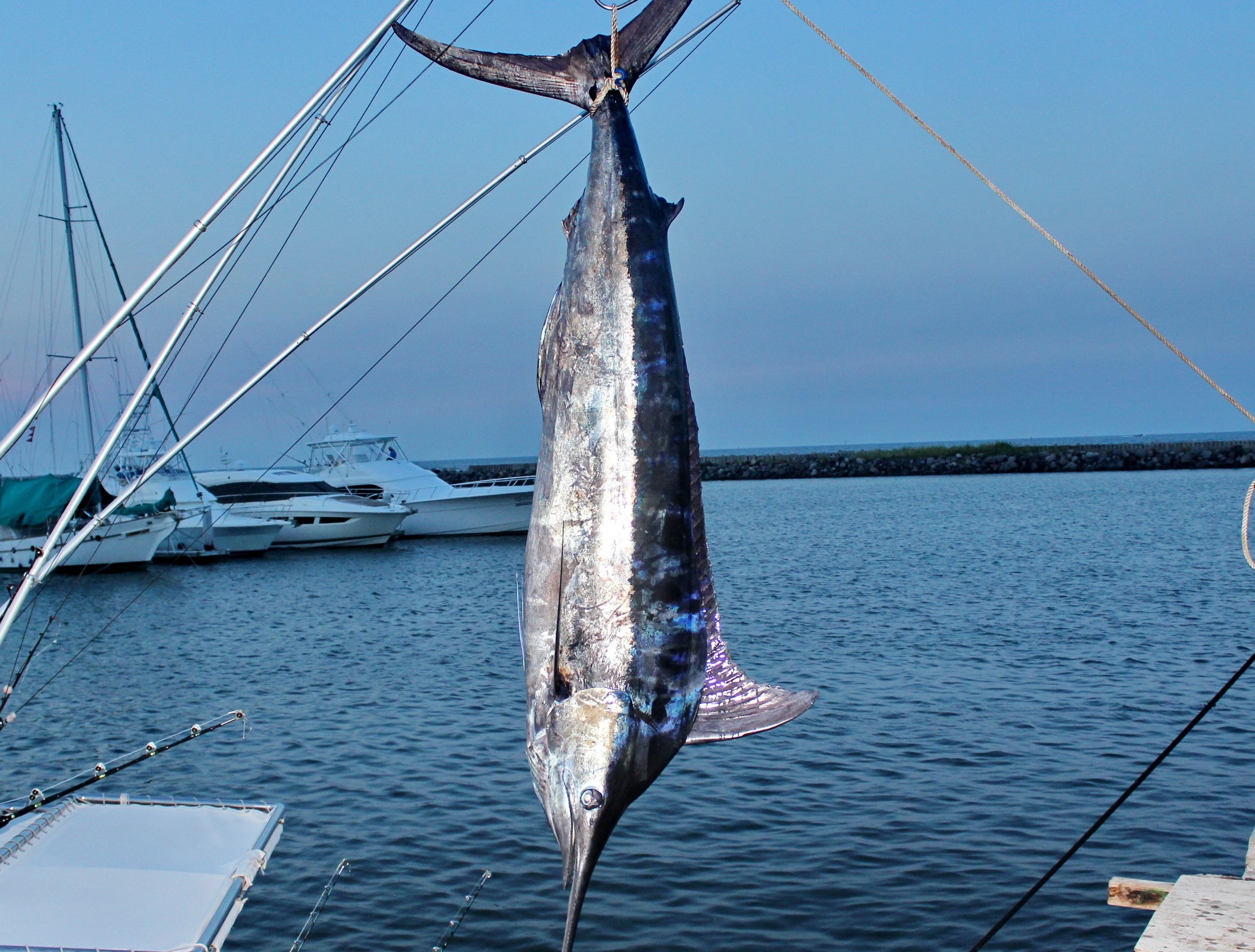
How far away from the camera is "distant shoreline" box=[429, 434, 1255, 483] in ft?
300

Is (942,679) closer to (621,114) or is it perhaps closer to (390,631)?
(390,631)

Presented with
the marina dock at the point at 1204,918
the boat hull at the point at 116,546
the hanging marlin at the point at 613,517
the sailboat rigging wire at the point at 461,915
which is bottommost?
Answer: the sailboat rigging wire at the point at 461,915

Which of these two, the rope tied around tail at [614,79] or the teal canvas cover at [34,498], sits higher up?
the rope tied around tail at [614,79]

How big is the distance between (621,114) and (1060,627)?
1996 cm

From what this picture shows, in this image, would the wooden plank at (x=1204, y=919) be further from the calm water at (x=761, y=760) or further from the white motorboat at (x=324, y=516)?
the white motorboat at (x=324, y=516)

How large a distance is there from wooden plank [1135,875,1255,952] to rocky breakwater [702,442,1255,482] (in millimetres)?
93904

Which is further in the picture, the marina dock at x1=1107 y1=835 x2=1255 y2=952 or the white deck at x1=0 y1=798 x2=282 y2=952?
the white deck at x1=0 y1=798 x2=282 y2=952

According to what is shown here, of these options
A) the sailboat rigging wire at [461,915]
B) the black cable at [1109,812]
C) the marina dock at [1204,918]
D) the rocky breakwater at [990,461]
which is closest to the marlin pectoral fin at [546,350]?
the marina dock at [1204,918]

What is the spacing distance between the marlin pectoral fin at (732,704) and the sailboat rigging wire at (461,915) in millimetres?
5290

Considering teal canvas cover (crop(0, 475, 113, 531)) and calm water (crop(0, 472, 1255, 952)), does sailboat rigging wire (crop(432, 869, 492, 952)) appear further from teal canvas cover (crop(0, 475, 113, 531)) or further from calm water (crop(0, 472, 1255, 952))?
teal canvas cover (crop(0, 475, 113, 531))

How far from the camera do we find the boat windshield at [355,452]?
143 ft

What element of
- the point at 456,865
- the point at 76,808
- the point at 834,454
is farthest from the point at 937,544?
the point at 834,454

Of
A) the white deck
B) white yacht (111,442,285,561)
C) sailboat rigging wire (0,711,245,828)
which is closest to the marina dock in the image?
the white deck

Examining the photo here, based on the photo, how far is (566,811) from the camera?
2619mm
